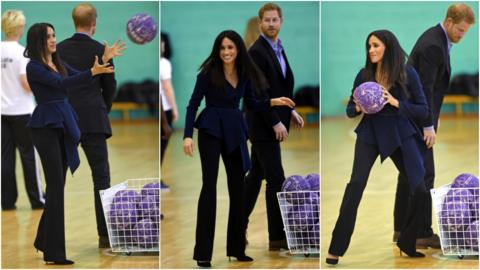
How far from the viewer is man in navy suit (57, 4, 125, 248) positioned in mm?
5812

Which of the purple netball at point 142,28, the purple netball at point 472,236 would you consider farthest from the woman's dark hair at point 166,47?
the purple netball at point 472,236

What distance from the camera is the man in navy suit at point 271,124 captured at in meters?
5.82

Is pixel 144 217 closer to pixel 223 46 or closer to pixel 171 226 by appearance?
pixel 171 226

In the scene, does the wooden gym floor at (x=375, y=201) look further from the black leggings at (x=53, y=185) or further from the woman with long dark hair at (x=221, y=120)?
the black leggings at (x=53, y=185)

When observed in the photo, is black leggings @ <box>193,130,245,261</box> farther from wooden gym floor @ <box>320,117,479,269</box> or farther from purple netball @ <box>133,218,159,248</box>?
wooden gym floor @ <box>320,117,479,269</box>

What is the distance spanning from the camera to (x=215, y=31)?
6324 mm

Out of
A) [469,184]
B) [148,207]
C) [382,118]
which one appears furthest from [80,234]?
[469,184]

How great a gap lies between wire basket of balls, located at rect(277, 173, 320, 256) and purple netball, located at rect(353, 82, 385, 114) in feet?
1.89

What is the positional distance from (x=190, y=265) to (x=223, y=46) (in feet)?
3.81

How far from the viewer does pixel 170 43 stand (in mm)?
6480

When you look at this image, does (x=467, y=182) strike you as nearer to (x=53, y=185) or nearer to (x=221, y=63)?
(x=221, y=63)

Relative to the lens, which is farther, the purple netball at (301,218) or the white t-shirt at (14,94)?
the white t-shirt at (14,94)

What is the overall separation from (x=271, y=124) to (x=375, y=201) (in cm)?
184

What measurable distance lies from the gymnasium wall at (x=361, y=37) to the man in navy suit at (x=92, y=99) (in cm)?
248
